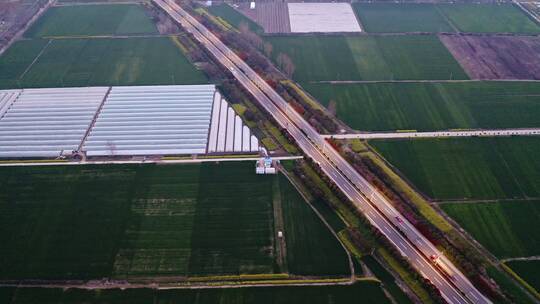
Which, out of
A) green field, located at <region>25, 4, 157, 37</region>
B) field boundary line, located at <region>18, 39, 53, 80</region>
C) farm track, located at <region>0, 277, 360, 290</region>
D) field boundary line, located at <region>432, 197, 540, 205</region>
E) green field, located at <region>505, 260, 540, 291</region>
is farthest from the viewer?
green field, located at <region>25, 4, 157, 37</region>

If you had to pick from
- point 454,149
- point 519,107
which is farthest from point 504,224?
point 519,107

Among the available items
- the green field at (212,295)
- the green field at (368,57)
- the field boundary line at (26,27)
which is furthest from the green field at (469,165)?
the field boundary line at (26,27)

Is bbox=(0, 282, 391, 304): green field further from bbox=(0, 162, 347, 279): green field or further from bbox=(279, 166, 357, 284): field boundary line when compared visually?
bbox=(0, 162, 347, 279): green field

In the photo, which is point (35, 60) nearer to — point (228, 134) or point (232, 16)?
point (232, 16)

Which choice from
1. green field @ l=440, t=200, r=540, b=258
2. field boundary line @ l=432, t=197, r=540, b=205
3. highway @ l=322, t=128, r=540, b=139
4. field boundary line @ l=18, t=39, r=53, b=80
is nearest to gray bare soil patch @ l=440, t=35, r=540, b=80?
highway @ l=322, t=128, r=540, b=139

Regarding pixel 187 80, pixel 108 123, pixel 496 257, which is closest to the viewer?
pixel 496 257

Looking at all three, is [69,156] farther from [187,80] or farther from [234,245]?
[234,245]

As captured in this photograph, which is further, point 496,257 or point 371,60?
point 371,60
